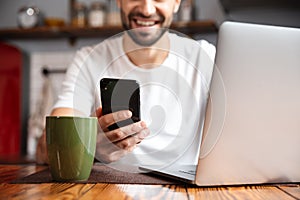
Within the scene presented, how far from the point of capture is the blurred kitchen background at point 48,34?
9.52ft

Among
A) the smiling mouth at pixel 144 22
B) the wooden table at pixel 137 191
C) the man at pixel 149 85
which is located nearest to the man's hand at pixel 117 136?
the man at pixel 149 85

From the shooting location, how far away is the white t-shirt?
1.01 m

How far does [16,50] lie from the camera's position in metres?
3.11

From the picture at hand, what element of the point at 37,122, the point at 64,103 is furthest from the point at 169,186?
the point at 37,122

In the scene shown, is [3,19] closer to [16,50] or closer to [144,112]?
[16,50]

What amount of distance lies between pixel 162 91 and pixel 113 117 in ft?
1.52

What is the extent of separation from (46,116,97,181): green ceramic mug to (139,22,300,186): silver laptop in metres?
0.18

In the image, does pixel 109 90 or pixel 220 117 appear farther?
pixel 109 90

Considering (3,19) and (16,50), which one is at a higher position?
(3,19)

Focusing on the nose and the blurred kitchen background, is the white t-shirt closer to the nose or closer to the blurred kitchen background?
the nose

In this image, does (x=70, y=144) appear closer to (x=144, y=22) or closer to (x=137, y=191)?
(x=137, y=191)

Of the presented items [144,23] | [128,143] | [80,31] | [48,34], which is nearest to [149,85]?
[144,23]

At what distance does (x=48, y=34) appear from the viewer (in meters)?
3.11

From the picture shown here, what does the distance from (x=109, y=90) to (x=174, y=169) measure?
23 centimetres
